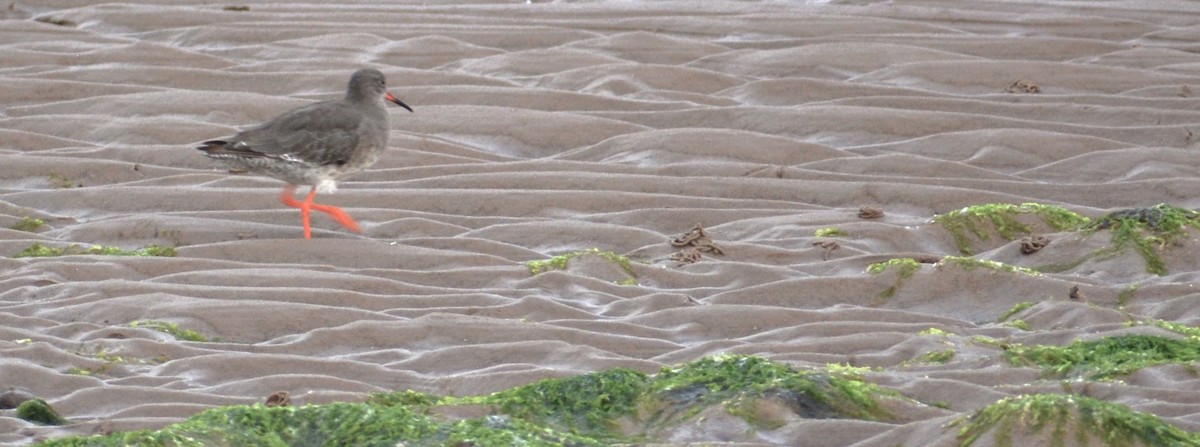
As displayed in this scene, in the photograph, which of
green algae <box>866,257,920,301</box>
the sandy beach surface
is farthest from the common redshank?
green algae <box>866,257,920,301</box>

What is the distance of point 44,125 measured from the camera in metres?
10.2

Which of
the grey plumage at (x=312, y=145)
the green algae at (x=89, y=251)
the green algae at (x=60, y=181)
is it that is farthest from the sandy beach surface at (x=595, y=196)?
the grey plumage at (x=312, y=145)

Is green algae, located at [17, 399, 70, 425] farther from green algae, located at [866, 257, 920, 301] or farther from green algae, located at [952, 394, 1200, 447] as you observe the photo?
green algae, located at [866, 257, 920, 301]

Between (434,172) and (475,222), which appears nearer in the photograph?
(475,222)

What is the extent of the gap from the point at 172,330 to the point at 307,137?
2.40m

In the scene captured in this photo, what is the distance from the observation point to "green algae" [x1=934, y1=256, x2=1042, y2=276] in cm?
711

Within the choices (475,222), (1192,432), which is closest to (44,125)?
(475,222)

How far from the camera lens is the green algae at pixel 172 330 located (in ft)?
21.4

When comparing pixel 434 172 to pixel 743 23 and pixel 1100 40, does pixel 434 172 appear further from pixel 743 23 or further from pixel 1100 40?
pixel 1100 40

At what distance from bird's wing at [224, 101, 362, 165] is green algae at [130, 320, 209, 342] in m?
2.15

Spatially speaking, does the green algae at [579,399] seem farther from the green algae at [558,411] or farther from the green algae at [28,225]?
the green algae at [28,225]

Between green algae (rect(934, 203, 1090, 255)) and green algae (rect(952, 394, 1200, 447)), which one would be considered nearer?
green algae (rect(952, 394, 1200, 447))

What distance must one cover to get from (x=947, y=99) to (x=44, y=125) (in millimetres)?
5407

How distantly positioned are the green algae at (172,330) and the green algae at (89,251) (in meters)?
1.28
